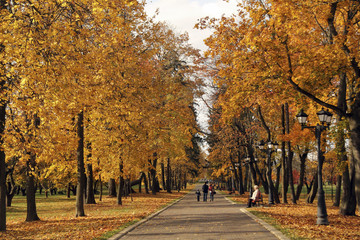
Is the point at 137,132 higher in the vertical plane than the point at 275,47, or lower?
lower

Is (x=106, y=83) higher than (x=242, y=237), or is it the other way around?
(x=106, y=83)

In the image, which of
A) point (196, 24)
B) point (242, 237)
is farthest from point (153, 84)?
point (242, 237)

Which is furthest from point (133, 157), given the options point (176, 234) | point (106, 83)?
point (176, 234)

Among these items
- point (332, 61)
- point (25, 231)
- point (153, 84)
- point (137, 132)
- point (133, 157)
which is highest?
point (153, 84)

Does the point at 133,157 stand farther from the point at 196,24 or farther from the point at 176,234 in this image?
the point at 176,234

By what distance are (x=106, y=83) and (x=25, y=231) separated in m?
7.22

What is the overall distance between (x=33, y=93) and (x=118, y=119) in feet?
25.3

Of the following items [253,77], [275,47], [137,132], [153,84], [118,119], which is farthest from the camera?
[153,84]

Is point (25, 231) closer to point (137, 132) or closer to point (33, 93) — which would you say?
point (33, 93)

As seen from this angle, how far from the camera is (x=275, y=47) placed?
1428 centimetres

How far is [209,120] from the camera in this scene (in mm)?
39750

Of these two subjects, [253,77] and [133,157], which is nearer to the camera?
[253,77]

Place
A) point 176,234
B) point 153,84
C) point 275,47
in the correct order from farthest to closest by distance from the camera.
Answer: point 153,84
point 275,47
point 176,234

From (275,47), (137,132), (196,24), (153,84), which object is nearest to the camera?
(275,47)
